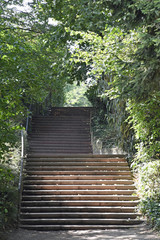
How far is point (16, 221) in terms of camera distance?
8023 mm

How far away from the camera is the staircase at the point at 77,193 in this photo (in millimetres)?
8516

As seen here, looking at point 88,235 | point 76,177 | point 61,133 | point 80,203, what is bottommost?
point 88,235

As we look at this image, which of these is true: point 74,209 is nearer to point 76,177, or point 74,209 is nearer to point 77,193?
point 77,193

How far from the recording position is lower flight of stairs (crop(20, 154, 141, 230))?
8.52 metres

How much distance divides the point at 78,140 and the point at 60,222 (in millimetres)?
7390

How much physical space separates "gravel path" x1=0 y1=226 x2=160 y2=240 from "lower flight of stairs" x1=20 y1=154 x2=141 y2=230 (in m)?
→ 0.38

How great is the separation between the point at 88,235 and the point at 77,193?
2274 mm

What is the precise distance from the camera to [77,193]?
9.73 metres

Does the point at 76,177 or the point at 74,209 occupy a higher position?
the point at 76,177

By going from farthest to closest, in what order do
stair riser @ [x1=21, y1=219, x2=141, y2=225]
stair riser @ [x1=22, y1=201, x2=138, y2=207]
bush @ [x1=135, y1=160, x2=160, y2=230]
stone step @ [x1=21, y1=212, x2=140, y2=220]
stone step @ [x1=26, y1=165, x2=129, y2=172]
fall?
stone step @ [x1=26, y1=165, x2=129, y2=172]
stair riser @ [x1=22, y1=201, x2=138, y2=207]
stone step @ [x1=21, y1=212, x2=140, y2=220]
stair riser @ [x1=21, y1=219, x2=141, y2=225]
bush @ [x1=135, y1=160, x2=160, y2=230]

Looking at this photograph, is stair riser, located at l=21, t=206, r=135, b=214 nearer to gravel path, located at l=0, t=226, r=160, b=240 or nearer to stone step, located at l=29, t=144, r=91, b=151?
gravel path, located at l=0, t=226, r=160, b=240

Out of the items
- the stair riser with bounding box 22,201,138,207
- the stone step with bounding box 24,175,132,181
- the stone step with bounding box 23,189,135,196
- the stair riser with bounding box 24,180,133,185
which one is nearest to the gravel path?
the stair riser with bounding box 22,201,138,207

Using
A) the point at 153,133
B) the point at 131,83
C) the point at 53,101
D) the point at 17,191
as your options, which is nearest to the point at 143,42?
the point at 131,83

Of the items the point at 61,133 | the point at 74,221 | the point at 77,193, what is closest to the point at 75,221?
the point at 74,221
